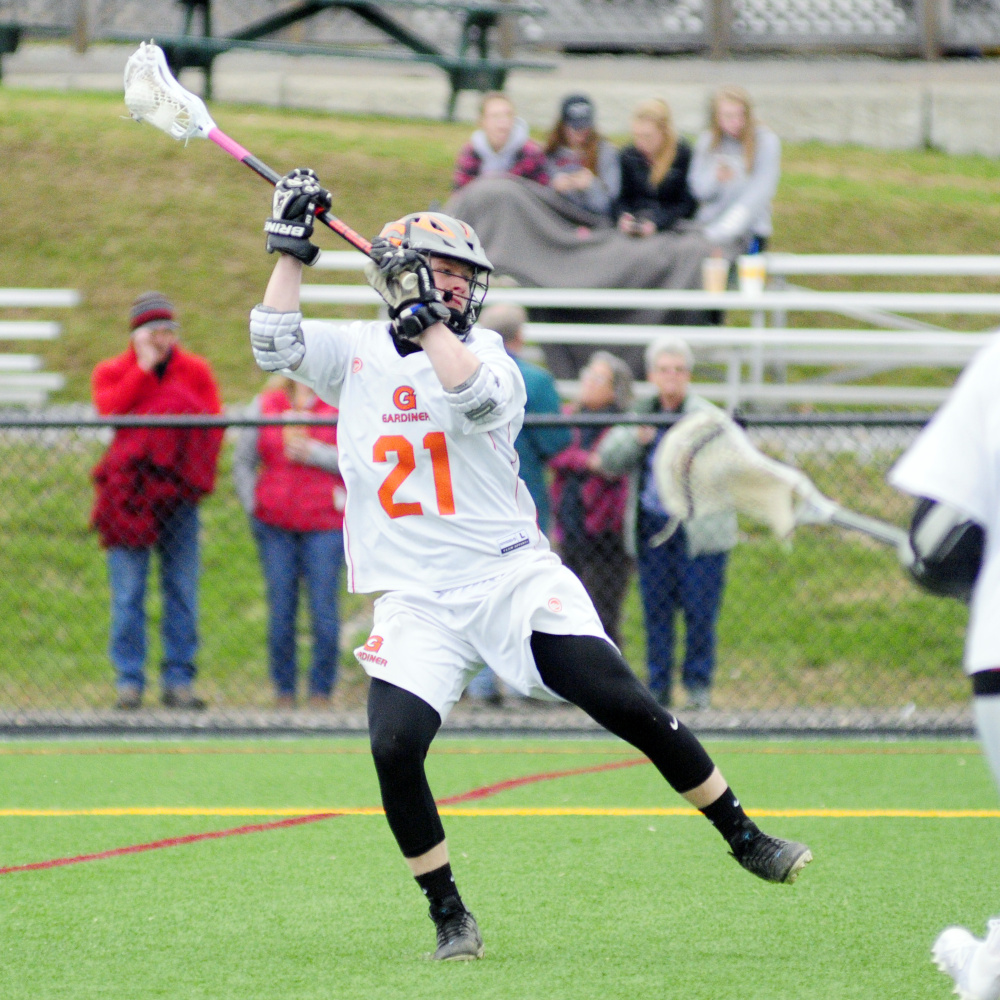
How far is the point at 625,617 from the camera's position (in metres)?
8.78

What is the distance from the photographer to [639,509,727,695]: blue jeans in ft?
25.5

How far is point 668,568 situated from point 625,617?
1040 millimetres

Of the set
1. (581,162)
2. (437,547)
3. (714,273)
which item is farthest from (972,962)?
(581,162)

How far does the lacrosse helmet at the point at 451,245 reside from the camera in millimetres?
4047

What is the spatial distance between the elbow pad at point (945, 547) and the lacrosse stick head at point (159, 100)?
283 cm

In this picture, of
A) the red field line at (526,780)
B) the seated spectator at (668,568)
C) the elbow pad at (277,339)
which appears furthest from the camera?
the seated spectator at (668,568)

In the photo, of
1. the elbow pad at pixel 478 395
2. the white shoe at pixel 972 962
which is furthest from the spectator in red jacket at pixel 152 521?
the white shoe at pixel 972 962

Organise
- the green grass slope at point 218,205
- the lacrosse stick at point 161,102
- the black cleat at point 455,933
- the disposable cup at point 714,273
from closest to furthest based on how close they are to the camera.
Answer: the black cleat at point 455,933, the lacrosse stick at point 161,102, the disposable cup at point 714,273, the green grass slope at point 218,205

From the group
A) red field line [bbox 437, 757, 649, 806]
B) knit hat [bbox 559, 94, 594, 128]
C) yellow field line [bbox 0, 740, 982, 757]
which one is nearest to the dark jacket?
knit hat [bbox 559, 94, 594, 128]

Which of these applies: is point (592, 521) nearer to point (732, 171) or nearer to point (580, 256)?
point (580, 256)

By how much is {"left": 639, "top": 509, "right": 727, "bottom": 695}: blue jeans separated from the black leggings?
3784 millimetres

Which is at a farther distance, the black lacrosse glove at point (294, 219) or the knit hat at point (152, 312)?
the knit hat at point (152, 312)

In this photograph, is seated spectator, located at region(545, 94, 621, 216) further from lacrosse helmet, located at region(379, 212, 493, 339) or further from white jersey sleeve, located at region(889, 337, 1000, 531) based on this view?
white jersey sleeve, located at region(889, 337, 1000, 531)

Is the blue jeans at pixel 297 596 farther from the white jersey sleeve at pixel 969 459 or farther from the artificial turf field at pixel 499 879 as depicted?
the white jersey sleeve at pixel 969 459
